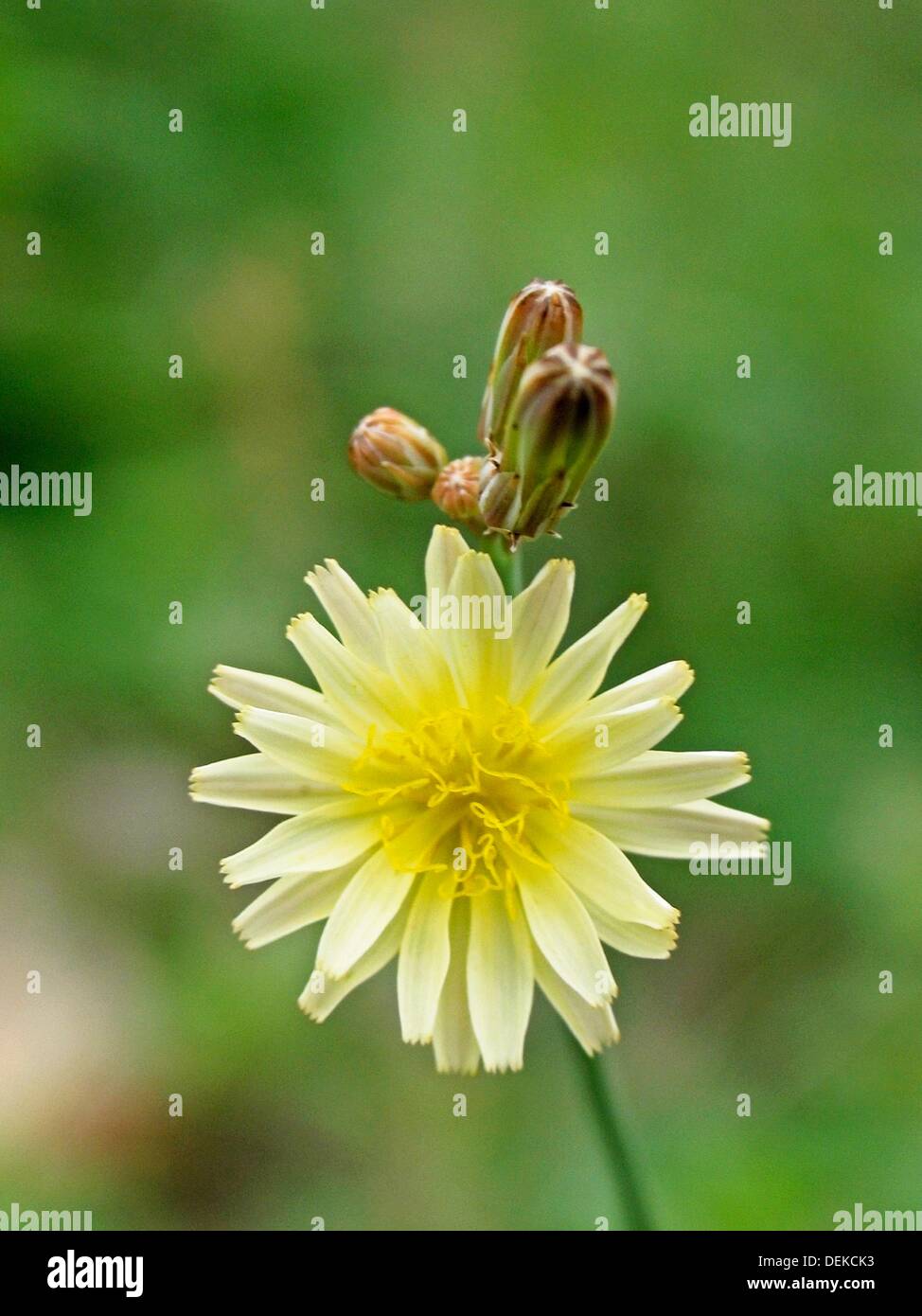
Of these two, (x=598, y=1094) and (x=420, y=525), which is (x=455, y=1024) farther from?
(x=420, y=525)

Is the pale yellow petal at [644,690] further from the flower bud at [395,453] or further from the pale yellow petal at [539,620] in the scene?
the flower bud at [395,453]

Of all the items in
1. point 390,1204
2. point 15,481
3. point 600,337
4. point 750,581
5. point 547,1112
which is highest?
point 600,337

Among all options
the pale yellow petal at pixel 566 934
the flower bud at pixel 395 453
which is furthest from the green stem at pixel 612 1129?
the flower bud at pixel 395 453

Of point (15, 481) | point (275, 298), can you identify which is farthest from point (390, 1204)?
point (275, 298)
